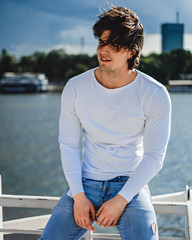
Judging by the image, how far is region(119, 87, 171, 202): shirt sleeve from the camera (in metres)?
1.04

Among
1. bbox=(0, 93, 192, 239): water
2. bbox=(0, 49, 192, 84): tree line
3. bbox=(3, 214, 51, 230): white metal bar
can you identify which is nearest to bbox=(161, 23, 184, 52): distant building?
bbox=(0, 49, 192, 84): tree line

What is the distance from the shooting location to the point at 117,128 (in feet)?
3.57

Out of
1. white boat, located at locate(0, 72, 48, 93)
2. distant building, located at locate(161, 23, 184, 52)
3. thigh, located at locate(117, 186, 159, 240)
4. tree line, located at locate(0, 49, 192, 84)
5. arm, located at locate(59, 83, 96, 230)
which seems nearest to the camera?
thigh, located at locate(117, 186, 159, 240)

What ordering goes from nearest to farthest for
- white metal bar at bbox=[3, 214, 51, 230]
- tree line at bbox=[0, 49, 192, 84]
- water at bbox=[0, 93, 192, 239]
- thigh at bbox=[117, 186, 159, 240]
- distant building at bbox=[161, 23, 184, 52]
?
1. thigh at bbox=[117, 186, 159, 240]
2. white metal bar at bbox=[3, 214, 51, 230]
3. water at bbox=[0, 93, 192, 239]
4. distant building at bbox=[161, 23, 184, 52]
5. tree line at bbox=[0, 49, 192, 84]

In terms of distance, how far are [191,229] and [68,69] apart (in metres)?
43.2

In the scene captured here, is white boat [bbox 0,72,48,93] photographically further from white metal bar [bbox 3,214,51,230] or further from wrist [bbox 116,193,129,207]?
wrist [bbox 116,193,129,207]

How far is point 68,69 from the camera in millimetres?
43625

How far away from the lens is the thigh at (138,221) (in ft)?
3.19

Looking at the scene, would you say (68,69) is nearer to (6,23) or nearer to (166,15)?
(166,15)

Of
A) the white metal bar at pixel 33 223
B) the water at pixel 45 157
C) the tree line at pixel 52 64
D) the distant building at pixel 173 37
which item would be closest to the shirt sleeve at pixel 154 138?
the white metal bar at pixel 33 223

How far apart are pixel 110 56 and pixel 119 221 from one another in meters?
0.46

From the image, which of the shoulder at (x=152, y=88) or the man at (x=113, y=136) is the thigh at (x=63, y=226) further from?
the shoulder at (x=152, y=88)

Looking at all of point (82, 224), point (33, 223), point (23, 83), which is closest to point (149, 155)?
point (82, 224)

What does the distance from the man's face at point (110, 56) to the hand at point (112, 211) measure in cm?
37
